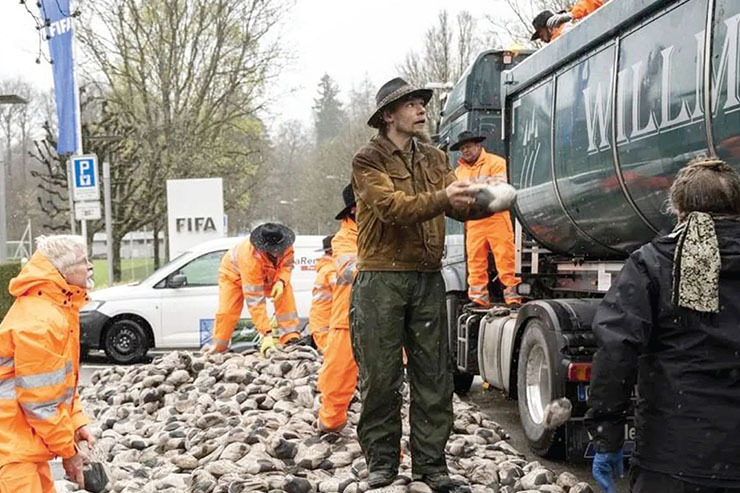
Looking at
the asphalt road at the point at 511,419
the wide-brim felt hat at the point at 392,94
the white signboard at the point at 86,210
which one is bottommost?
the asphalt road at the point at 511,419

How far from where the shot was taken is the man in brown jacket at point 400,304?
4.11 metres

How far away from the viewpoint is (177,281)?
12.0 metres

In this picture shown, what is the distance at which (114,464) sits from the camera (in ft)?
17.6

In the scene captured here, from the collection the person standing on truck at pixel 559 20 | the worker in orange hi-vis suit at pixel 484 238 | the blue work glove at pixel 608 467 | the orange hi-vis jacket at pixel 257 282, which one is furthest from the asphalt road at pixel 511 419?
the person standing on truck at pixel 559 20

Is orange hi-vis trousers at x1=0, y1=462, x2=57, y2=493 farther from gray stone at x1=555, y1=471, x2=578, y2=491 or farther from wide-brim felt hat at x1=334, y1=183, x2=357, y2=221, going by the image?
wide-brim felt hat at x1=334, y1=183, x2=357, y2=221

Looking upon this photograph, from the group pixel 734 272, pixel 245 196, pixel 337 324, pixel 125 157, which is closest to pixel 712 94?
pixel 734 272

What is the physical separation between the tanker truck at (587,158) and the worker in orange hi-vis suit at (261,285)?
1.75m

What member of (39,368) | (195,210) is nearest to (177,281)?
(195,210)

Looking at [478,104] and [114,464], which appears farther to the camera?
[478,104]

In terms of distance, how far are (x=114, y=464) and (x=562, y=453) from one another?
115 inches

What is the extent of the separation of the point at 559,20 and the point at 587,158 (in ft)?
8.03

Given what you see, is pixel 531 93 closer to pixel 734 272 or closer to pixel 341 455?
pixel 341 455

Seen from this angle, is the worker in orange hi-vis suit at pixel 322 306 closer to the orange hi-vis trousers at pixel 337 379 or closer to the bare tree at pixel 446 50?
the orange hi-vis trousers at pixel 337 379

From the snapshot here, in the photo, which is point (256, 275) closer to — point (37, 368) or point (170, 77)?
point (37, 368)
